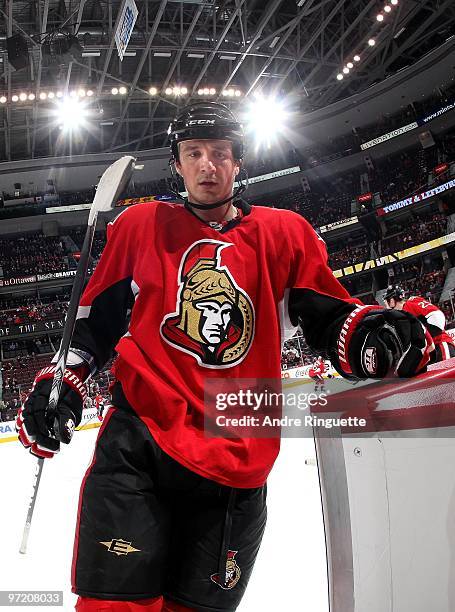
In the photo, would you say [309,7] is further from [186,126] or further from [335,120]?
[186,126]

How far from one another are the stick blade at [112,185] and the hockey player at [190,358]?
0.58 ft

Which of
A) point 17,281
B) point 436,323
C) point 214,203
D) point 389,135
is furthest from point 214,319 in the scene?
point 389,135

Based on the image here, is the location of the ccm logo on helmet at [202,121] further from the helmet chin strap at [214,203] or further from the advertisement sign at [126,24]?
the advertisement sign at [126,24]

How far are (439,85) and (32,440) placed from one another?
21.9 m

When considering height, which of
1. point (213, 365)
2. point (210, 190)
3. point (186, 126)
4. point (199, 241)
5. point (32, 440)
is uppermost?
point (186, 126)

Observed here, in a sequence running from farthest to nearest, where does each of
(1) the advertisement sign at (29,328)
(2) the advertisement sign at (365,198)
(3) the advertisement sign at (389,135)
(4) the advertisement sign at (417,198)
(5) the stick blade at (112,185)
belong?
(2) the advertisement sign at (365,198), (3) the advertisement sign at (389,135), (1) the advertisement sign at (29,328), (4) the advertisement sign at (417,198), (5) the stick blade at (112,185)

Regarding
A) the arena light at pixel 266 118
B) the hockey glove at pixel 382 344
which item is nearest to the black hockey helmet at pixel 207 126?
the hockey glove at pixel 382 344

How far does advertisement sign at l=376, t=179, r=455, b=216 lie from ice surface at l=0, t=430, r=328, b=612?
16652 millimetres

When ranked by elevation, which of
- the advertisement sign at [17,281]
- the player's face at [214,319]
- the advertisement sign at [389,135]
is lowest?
the player's face at [214,319]

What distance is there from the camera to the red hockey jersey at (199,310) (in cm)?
117

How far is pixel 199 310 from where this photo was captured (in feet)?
4.13

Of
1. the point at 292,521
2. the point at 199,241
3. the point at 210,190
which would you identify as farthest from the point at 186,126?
the point at 292,521

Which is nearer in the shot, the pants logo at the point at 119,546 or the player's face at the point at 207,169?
the pants logo at the point at 119,546

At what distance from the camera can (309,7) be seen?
14914 mm
